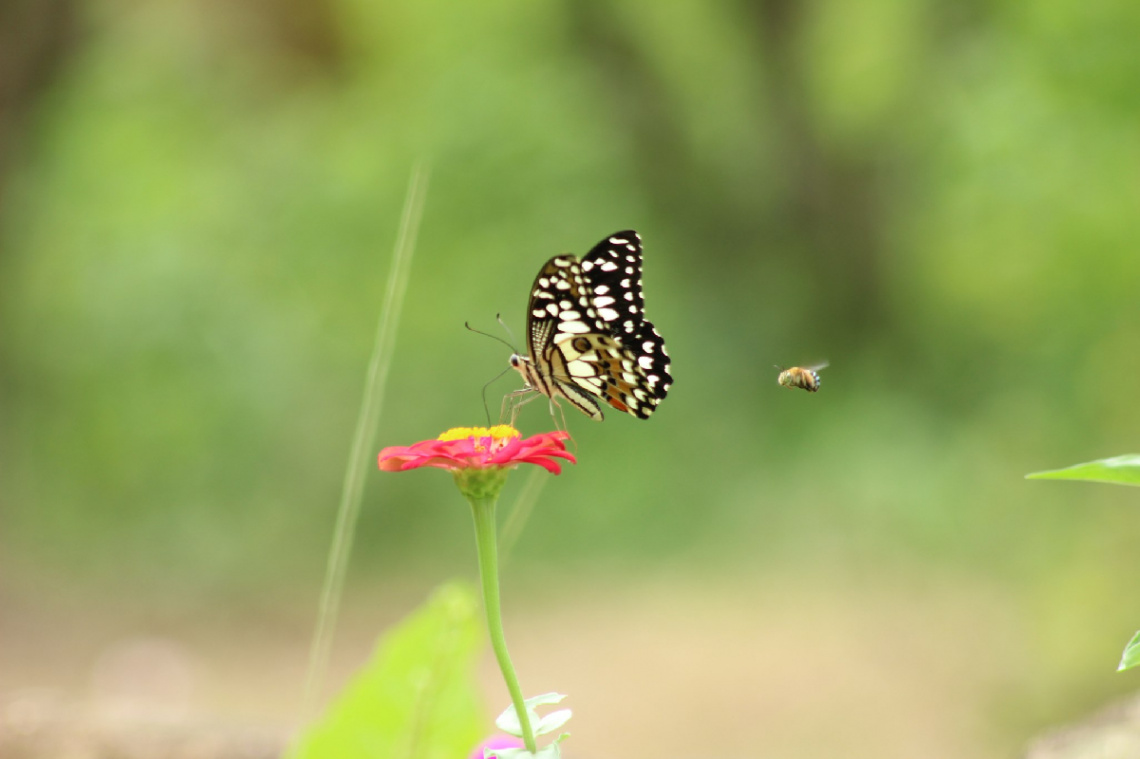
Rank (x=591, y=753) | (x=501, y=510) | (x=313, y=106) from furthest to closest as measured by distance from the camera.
Result: (x=313, y=106) < (x=501, y=510) < (x=591, y=753)

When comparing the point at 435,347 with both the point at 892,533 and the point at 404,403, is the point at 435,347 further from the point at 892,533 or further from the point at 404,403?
the point at 892,533

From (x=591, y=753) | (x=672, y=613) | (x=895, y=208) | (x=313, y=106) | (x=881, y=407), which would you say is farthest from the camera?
(x=313, y=106)

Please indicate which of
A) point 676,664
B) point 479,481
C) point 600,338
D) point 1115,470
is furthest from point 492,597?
point 676,664

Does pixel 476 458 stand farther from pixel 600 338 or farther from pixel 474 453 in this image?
pixel 600 338

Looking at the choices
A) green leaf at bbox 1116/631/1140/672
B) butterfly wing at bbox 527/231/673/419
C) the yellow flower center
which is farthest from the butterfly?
green leaf at bbox 1116/631/1140/672

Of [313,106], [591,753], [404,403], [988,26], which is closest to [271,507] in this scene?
[404,403]
